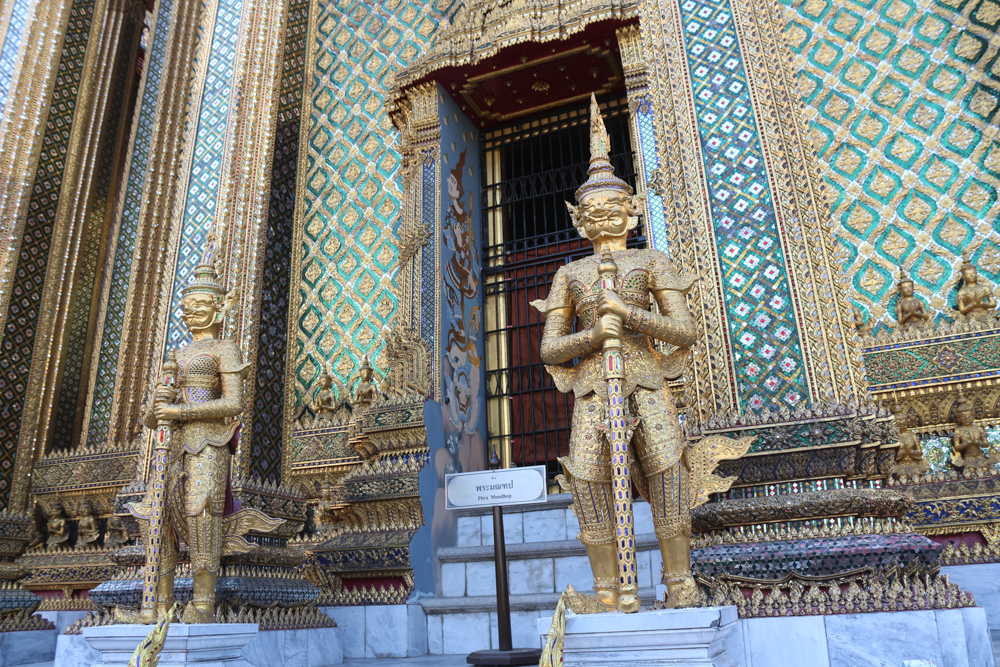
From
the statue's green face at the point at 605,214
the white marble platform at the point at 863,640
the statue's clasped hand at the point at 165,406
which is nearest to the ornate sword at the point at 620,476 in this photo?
the white marble platform at the point at 863,640

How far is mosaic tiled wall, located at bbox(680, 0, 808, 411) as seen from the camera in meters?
4.08

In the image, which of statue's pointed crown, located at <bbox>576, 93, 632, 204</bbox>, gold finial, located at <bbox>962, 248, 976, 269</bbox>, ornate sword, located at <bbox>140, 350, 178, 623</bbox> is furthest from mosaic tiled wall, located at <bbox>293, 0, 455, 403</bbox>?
gold finial, located at <bbox>962, 248, 976, 269</bbox>

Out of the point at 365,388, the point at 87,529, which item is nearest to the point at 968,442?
the point at 365,388

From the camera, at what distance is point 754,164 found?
15.0ft

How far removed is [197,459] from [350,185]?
14.7 feet

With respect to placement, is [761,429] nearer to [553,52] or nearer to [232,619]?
[232,619]

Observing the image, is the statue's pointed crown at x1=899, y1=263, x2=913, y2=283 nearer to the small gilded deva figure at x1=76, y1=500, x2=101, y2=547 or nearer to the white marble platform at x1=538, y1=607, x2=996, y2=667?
the white marble platform at x1=538, y1=607, x2=996, y2=667

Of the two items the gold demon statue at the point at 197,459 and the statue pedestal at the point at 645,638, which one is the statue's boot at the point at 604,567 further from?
the gold demon statue at the point at 197,459

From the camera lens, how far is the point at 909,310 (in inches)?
214

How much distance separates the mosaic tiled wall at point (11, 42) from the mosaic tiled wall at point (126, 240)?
1361 mm

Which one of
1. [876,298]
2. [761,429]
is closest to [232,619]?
[761,429]

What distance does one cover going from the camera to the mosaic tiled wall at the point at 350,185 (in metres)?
7.31

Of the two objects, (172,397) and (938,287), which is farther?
(938,287)

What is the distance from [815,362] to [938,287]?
2253mm
